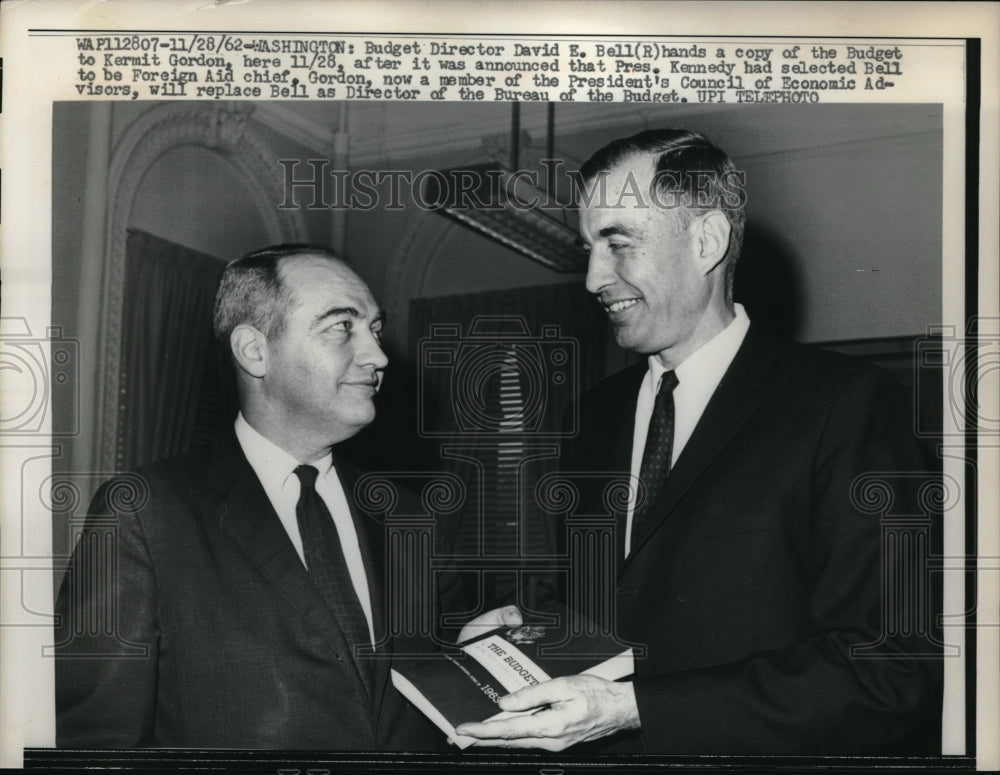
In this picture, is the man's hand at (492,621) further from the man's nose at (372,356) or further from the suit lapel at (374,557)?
the man's nose at (372,356)

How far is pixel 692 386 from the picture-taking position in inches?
89.9

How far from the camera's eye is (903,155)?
7.70 ft

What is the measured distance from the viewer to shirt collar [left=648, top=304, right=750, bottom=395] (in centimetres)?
228

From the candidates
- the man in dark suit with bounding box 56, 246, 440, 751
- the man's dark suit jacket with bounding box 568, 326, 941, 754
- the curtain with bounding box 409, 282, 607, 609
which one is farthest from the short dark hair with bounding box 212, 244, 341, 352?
the man's dark suit jacket with bounding box 568, 326, 941, 754

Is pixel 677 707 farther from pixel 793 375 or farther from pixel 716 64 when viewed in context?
pixel 716 64

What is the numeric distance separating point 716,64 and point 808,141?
27cm

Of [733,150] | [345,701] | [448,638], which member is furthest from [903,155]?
[345,701]

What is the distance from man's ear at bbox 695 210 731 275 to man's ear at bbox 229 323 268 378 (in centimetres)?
96

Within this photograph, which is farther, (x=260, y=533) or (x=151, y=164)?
(x=151, y=164)

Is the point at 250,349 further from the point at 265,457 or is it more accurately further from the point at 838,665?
the point at 838,665

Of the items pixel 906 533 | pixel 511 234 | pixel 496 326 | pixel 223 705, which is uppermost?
pixel 511 234

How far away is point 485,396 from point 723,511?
563 millimetres

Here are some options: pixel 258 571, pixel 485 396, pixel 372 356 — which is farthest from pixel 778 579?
pixel 258 571

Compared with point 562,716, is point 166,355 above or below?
above
